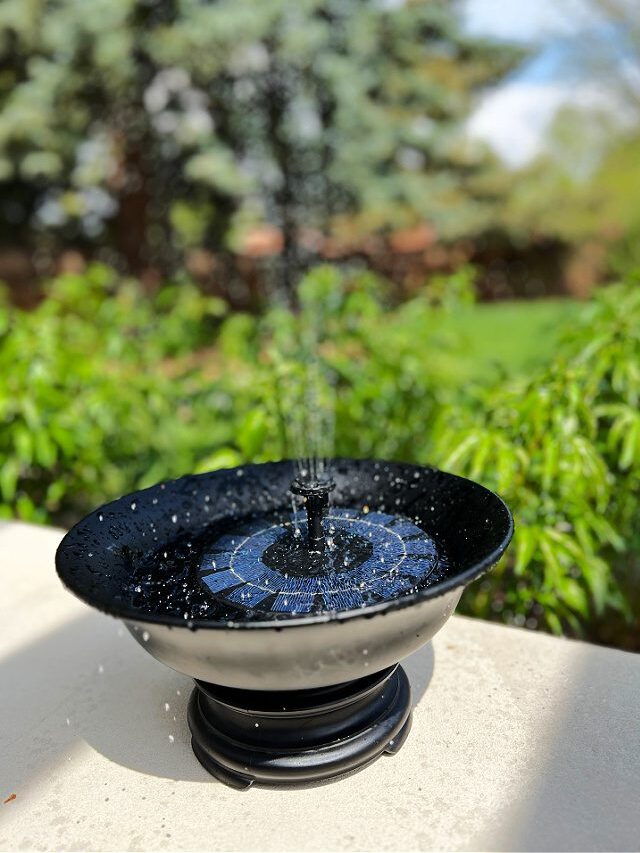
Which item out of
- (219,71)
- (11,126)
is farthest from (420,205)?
(11,126)

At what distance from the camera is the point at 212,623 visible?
119cm

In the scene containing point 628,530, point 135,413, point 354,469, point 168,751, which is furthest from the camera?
point 135,413

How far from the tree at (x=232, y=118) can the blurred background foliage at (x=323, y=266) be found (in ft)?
0.14

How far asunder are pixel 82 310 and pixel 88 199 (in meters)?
8.41

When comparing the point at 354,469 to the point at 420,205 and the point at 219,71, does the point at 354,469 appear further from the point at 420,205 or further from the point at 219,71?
the point at 420,205

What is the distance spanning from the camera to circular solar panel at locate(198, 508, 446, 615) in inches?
57.5

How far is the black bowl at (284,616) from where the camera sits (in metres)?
1.21

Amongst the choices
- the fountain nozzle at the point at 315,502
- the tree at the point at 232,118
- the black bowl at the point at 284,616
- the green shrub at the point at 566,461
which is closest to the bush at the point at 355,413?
the green shrub at the point at 566,461

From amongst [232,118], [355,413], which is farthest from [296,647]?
[232,118]

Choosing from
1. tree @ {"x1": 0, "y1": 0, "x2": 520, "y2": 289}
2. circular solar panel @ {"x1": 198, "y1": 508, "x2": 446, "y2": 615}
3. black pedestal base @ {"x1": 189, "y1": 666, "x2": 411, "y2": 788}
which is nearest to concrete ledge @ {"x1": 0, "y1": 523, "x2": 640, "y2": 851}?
black pedestal base @ {"x1": 189, "y1": 666, "x2": 411, "y2": 788}

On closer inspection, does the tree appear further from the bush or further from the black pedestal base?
the black pedestal base

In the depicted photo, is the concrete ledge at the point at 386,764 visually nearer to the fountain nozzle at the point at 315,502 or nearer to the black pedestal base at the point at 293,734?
the black pedestal base at the point at 293,734

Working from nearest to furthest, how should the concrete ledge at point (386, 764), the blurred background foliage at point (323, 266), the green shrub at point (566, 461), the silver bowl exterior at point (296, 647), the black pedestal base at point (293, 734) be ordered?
the silver bowl exterior at point (296, 647) → the concrete ledge at point (386, 764) → the black pedestal base at point (293, 734) → the green shrub at point (566, 461) → the blurred background foliage at point (323, 266)

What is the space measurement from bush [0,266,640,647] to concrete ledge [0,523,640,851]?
371mm
